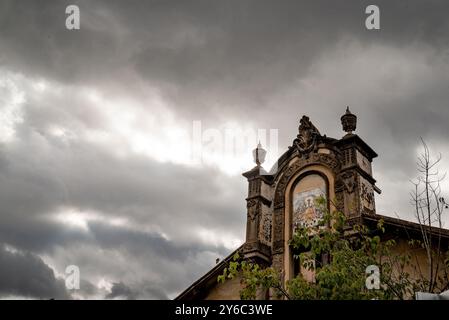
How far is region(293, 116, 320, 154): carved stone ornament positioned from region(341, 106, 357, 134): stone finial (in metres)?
1.06

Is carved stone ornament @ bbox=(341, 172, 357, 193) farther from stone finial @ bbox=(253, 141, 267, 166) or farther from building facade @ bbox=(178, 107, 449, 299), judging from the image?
stone finial @ bbox=(253, 141, 267, 166)

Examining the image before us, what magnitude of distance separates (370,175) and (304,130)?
3.05 metres

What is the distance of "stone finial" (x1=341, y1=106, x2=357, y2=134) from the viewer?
1723cm

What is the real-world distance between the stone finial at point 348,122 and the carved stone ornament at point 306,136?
3.47ft

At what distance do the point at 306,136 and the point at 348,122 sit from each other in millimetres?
1707

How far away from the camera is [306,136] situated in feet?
59.7

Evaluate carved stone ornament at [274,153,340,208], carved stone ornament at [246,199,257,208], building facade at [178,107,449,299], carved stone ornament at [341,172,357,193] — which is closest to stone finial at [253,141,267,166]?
building facade at [178,107,449,299]

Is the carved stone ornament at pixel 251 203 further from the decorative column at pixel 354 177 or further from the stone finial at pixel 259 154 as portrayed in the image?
the decorative column at pixel 354 177

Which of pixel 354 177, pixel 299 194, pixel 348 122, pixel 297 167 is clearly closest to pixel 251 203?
pixel 299 194

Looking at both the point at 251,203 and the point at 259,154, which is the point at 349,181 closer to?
the point at 251,203

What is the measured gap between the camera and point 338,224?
1204 cm

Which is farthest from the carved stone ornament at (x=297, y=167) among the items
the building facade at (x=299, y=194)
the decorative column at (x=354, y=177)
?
the decorative column at (x=354, y=177)
